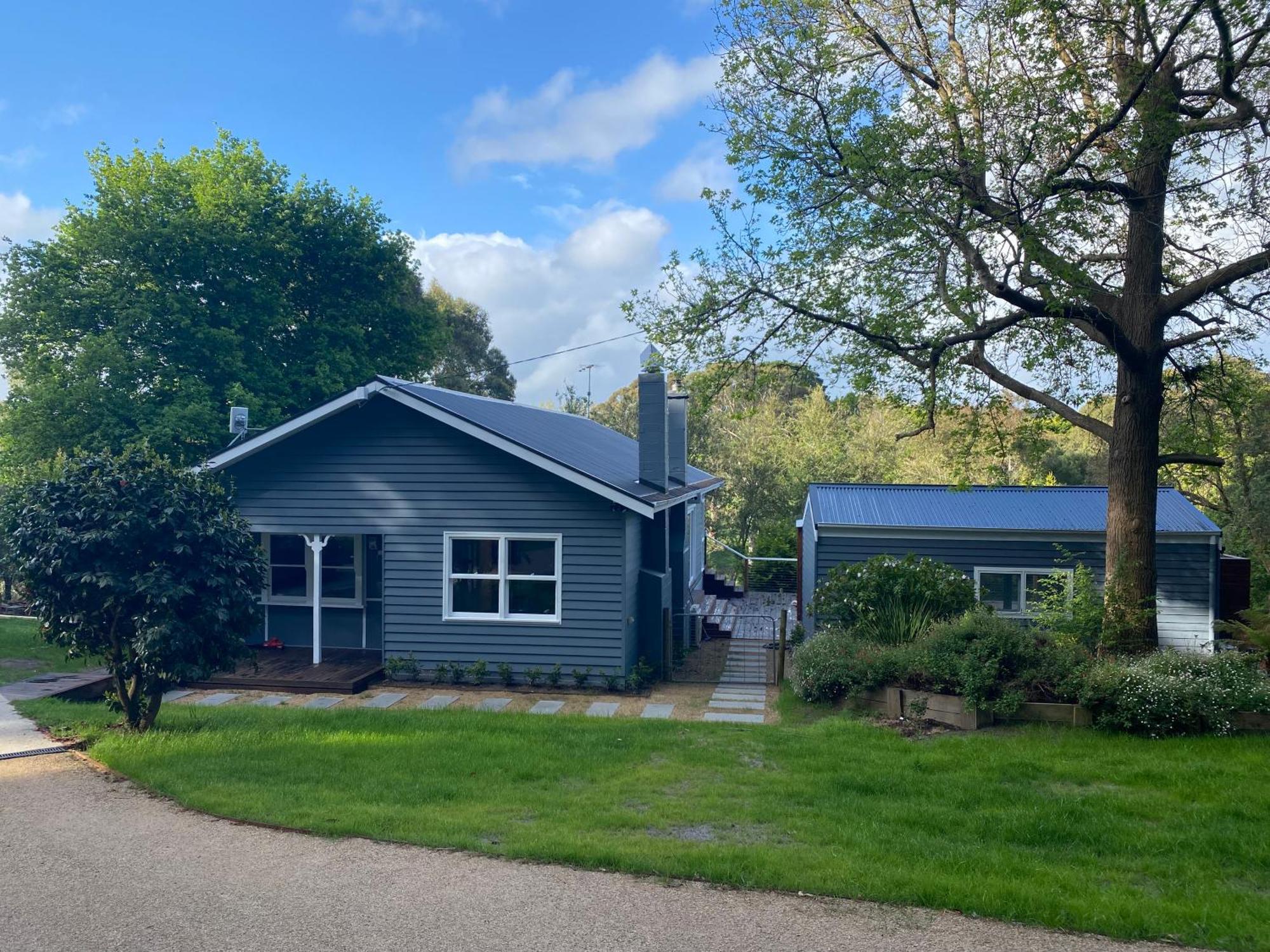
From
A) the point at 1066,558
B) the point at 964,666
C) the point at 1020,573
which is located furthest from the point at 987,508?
the point at 964,666

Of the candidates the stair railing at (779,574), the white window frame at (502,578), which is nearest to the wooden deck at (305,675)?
the white window frame at (502,578)

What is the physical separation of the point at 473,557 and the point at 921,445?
23.8 metres

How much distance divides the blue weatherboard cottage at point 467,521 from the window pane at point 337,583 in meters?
0.62

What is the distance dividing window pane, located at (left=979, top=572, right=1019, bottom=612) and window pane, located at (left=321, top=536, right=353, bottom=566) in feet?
→ 36.7

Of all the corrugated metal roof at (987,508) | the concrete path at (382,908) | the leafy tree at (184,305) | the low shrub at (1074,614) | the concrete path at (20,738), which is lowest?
the concrete path at (20,738)

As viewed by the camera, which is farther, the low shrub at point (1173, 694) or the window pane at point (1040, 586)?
the window pane at point (1040, 586)

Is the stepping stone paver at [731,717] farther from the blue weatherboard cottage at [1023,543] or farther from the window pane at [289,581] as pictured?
the window pane at [289,581]

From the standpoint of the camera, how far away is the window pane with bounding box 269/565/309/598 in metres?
15.5

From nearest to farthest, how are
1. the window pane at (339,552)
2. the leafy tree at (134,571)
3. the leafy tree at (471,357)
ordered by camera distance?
the leafy tree at (134,571), the window pane at (339,552), the leafy tree at (471,357)

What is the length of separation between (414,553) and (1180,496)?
14.2m

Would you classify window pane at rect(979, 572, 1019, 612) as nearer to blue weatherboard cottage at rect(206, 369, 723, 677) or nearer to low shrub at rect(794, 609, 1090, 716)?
low shrub at rect(794, 609, 1090, 716)

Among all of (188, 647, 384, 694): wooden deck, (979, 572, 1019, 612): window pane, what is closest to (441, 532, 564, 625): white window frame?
(188, 647, 384, 694): wooden deck

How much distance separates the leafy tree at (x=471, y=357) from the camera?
154 ft

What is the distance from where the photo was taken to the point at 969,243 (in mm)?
11914
